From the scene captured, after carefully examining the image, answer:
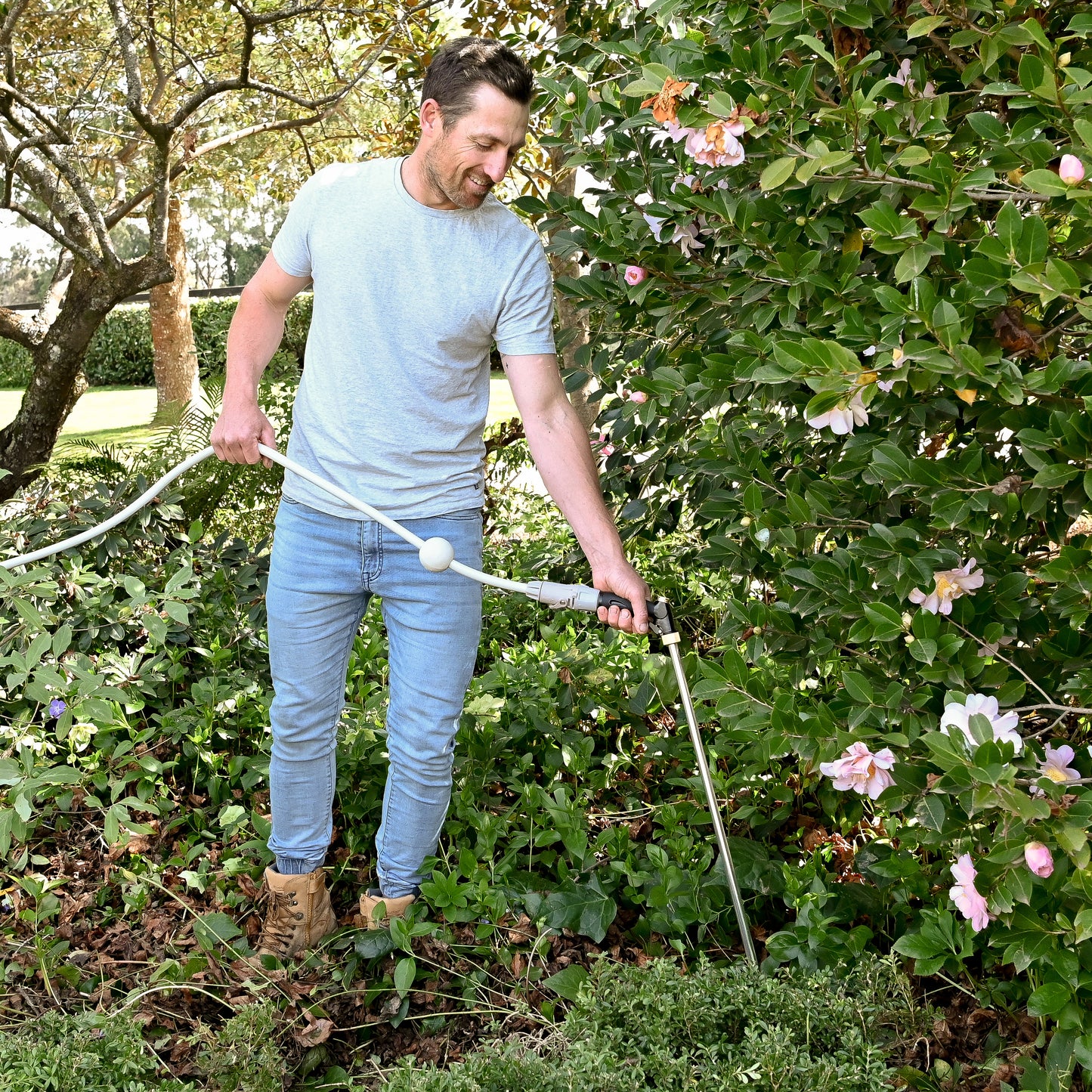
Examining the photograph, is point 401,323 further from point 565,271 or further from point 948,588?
point 565,271

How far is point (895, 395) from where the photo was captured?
5.65ft

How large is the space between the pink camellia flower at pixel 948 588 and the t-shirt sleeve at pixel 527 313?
966mm

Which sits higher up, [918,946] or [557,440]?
[557,440]

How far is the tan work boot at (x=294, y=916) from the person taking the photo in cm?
253

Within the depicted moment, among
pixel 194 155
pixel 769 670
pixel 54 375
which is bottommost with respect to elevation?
pixel 769 670

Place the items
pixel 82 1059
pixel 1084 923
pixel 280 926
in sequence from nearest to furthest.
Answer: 1. pixel 1084 923
2. pixel 82 1059
3. pixel 280 926

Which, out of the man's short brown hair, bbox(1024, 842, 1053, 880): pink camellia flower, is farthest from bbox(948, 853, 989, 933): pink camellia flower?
the man's short brown hair

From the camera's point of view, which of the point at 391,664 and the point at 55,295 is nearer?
the point at 391,664

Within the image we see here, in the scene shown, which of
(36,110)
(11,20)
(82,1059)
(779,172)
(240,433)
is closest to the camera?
(779,172)

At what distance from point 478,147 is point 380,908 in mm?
1688

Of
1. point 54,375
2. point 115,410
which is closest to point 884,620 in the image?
point 54,375

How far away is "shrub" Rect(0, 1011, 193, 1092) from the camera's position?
175cm

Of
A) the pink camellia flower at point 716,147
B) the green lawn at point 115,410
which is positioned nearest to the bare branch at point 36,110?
the pink camellia flower at point 716,147

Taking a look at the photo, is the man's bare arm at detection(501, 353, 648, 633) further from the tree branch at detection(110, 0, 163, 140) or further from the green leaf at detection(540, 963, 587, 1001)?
the tree branch at detection(110, 0, 163, 140)
